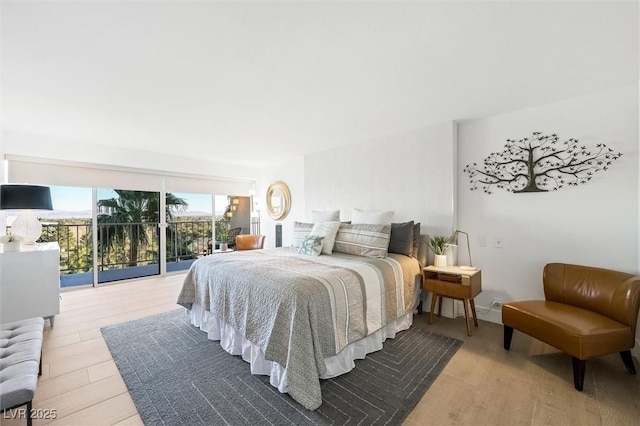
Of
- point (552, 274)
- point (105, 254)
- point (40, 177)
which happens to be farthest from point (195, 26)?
point (105, 254)

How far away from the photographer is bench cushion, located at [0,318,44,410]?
1.25m

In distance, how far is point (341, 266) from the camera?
7.86 feet

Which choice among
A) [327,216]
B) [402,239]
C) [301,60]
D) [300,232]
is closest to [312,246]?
[300,232]

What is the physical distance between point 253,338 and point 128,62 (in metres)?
2.22

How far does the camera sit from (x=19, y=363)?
1454 mm

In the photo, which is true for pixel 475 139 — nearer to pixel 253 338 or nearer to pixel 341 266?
pixel 341 266

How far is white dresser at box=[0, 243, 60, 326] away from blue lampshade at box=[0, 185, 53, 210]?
0.48 meters

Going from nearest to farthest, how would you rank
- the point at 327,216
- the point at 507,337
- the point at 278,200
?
the point at 507,337 → the point at 327,216 → the point at 278,200

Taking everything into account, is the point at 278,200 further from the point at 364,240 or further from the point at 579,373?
the point at 579,373

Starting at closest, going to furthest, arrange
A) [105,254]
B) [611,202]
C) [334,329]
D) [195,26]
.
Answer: [195,26]
[334,329]
[611,202]
[105,254]

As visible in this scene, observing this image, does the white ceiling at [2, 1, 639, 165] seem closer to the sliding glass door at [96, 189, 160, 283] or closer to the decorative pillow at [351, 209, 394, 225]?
the decorative pillow at [351, 209, 394, 225]

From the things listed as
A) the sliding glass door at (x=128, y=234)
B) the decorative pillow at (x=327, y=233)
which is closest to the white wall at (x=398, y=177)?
the decorative pillow at (x=327, y=233)

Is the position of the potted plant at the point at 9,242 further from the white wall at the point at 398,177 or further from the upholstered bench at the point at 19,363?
the white wall at the point at 398,177

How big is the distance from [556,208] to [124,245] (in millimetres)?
6543
